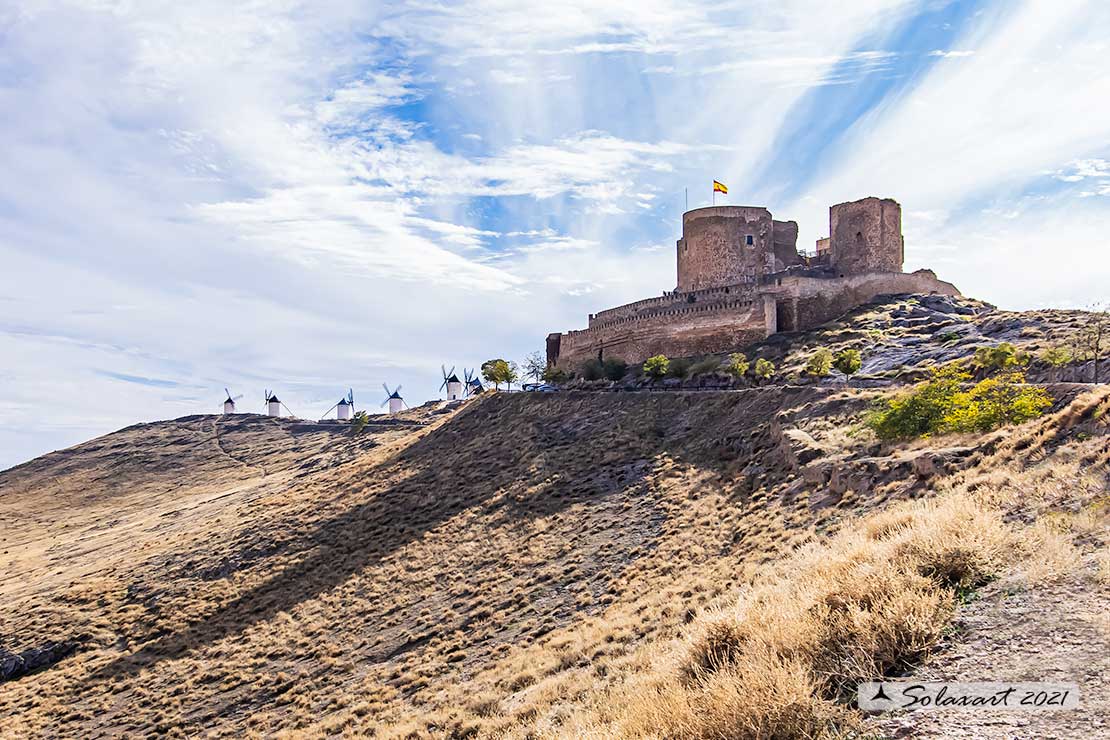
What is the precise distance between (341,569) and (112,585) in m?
12.4

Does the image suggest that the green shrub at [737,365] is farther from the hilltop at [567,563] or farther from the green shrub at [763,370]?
the hilltop at [567,563]

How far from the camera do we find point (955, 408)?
2025cm

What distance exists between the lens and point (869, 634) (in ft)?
23.4

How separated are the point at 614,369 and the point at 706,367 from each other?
6328 millimetres

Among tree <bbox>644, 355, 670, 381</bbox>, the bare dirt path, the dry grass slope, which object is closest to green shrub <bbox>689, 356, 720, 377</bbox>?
tree <bbox>644, 355, 670, 381</bbox>

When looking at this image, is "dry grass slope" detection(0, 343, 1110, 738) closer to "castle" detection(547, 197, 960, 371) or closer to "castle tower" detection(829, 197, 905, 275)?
"castle" detection(547, 197, 960, 371)

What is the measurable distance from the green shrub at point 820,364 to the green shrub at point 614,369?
40.4 feet

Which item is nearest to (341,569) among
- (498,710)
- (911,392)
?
(498,710)

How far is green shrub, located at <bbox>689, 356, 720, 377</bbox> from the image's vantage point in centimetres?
4003

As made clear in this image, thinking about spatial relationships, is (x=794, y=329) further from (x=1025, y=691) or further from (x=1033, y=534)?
(x=1025, y=691)

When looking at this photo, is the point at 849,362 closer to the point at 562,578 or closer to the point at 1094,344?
the point at 1094,344

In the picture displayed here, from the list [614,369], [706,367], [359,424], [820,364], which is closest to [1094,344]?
[820,364]

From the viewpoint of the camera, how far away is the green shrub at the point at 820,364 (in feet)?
111

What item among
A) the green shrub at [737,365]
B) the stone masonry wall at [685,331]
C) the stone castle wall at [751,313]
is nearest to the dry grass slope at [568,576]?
the green shrub at [737,365]
